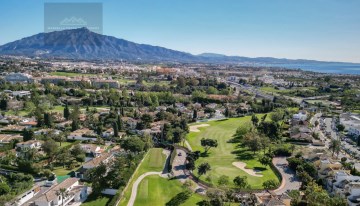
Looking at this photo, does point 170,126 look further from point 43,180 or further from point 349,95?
point 349,95

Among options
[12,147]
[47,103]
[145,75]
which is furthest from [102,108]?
[145,75]

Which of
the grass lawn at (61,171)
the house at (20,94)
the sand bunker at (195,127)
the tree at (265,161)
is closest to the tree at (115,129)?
the grass lawn at (61,171)

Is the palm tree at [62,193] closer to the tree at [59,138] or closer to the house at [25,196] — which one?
the house at [25,196]

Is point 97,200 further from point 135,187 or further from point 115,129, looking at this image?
point 115,129

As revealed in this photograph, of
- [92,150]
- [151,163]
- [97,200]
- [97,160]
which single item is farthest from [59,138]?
[97,200]

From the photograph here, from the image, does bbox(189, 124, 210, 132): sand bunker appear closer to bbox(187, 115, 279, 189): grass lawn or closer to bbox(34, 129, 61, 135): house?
bbox(187, 115, 279, 189): grass lawn
